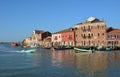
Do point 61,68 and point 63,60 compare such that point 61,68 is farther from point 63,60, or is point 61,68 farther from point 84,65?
point 63,60

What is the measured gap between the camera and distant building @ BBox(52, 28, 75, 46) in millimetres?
79287

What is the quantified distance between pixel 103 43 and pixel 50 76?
164 feet

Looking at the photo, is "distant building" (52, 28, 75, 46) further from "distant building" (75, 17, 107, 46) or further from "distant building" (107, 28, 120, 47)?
"distant building" (107, 28, 120, 47)

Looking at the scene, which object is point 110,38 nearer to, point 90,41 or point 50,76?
point 90,41

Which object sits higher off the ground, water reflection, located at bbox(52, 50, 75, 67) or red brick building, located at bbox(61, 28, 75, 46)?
red brick building, located at bbox(61, 28, 75, 46)

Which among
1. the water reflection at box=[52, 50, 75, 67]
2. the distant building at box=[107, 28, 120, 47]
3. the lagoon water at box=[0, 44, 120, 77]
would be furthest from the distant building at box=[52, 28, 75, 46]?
the lagoon water at box=[0, 44, 120, 77]

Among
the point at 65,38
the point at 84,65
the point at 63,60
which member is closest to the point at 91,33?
the point at 65,38

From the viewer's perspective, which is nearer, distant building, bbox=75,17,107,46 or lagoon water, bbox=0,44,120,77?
lagoon water, bbox=0,44,120,77

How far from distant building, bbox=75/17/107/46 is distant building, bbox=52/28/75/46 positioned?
1975mm

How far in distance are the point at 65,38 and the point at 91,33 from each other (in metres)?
11.1

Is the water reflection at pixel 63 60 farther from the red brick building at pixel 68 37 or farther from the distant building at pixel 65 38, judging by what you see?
the distant building at pixel 65 38

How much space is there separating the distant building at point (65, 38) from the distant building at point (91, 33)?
6.48 feet

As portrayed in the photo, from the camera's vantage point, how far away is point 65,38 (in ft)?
271

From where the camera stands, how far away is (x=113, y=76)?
2150cm
